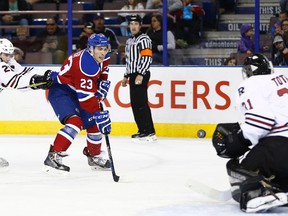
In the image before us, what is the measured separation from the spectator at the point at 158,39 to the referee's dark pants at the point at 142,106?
598 millimetres

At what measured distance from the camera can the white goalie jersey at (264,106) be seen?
5.23m

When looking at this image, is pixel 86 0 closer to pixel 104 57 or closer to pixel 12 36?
pixel 12 36

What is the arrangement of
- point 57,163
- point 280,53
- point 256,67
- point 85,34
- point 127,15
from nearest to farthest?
point 256,67 < point 57,163 < point 280,53 < point 85,34 < point 127,15

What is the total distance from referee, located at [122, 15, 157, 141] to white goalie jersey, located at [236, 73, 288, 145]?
13.1 feet

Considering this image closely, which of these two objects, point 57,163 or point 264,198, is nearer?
point 264,198

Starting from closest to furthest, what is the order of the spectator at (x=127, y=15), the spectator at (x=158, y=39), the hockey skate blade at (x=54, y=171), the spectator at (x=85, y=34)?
the hockey skate blade at (x=54, y=171)
the spectator at (x=158, y=39)
the spectator at (x=85, y=34)
the spectator at (x=127, y=15)

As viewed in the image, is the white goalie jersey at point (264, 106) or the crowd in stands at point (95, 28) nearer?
the white goalie jersey at point (264, 106)

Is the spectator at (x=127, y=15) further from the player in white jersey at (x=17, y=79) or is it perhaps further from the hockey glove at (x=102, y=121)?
the hockey glove at (x=102, y=121)

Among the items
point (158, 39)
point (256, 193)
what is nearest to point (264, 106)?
point (256, 193)

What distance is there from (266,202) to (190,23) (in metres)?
5.08

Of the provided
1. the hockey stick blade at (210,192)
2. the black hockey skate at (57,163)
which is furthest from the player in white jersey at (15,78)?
the hockey stick blade at (210,192)

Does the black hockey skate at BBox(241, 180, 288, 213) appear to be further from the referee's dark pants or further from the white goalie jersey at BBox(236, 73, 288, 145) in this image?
the referee's dark pants

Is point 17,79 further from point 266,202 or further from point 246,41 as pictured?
point 246,41

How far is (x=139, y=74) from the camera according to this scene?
9297 millimetres
